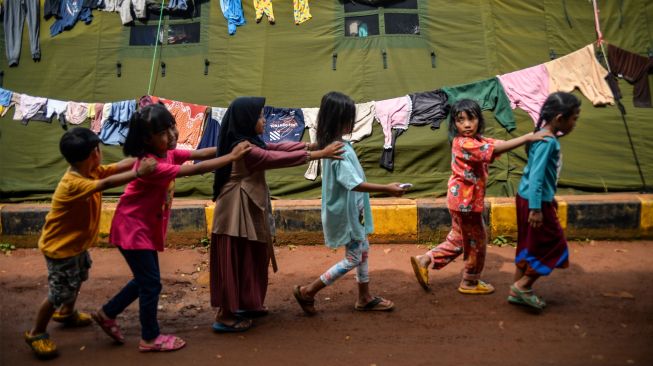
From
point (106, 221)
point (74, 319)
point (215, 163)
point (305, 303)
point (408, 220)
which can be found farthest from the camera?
point (106, 221)

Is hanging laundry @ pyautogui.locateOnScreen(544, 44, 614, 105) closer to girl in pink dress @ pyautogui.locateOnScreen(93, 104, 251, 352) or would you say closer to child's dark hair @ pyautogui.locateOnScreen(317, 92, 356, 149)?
child's dark hair @ pyautogui.locateOnScreen(317, 92, 356, 149)

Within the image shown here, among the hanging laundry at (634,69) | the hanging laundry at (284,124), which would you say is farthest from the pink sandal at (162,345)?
the hanging laundry at (634,69)

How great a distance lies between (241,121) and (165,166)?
0.56 m

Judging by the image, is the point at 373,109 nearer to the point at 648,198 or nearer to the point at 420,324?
the point at 648,198

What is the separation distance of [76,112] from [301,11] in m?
2.96

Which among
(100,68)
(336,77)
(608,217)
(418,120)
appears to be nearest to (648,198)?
(608,217)

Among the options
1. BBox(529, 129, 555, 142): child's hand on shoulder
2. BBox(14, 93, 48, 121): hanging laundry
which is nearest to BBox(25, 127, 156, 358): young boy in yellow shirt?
BBox(529, 129, 555, 142): child's hand on shoulder

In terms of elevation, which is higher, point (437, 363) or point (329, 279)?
point (329, 279)

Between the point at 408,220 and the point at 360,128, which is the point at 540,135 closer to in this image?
the point at 408,220

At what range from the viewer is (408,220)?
230 inches

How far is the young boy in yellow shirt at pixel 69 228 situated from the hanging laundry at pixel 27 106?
4.24 m

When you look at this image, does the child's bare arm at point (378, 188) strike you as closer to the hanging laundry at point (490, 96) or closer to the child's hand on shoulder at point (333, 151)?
the child's hand on shoulder at point (333, 151)

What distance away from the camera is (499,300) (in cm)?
420

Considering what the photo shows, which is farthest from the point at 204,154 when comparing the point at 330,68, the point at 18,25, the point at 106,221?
the point at 18,25
